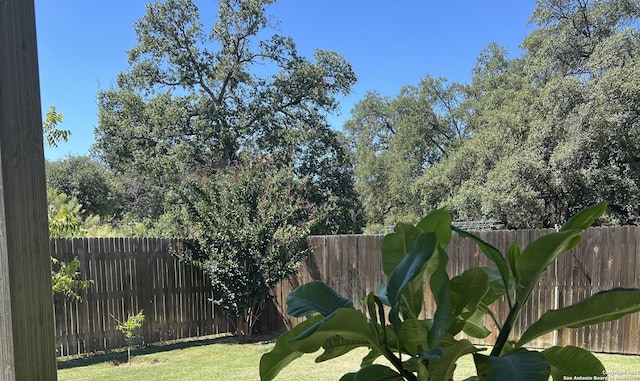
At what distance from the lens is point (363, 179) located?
20859 mm

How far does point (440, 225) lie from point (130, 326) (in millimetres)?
5498

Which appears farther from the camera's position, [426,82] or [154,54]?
[426,82]

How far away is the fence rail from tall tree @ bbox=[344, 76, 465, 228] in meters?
12.5

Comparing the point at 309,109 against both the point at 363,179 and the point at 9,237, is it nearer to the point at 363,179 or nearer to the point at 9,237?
the point at 363,179

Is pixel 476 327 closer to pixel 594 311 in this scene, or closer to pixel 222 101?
pixel 594 311

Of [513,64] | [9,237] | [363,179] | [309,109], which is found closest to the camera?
[9,237]

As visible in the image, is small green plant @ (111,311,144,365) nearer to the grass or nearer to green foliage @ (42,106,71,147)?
the grass

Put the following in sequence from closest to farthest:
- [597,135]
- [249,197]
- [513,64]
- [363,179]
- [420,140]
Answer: [249,197], [597,135], [513,64], [420,140], [363,179]

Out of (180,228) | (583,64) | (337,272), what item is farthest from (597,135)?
(180,228)

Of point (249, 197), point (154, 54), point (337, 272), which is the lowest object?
point (337, 272)

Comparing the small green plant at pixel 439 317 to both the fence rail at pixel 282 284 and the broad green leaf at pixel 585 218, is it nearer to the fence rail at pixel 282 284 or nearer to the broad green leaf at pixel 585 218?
the broad green leaf at pixel 585 218

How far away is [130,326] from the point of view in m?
5.51

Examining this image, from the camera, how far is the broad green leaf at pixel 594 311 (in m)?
0.80

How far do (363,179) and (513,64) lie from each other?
321 inches
